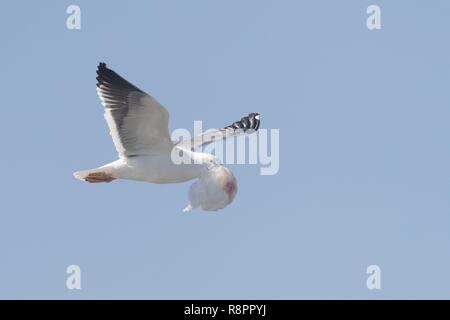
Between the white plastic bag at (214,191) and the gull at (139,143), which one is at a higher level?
the gull at (139,143)

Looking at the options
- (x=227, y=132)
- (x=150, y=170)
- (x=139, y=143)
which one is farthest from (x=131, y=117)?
(x=227, y=132)

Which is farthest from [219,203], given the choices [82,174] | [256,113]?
[256,113]

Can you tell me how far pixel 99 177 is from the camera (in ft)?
39.9

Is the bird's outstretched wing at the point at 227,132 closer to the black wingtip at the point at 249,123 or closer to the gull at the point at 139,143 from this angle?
the black wingtip at the point at 249,123

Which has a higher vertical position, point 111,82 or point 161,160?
point 111,82

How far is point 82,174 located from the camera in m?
12.2

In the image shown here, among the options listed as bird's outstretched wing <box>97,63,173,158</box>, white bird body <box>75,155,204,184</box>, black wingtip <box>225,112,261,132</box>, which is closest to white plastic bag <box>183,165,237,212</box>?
white bird body <box>75,155,204,184</box>

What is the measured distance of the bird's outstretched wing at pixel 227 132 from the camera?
42.7 feet

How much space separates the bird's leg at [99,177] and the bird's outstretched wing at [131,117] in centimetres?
30

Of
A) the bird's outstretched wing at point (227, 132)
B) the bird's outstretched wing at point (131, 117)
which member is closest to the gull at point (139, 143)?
the bird's outstretched wing at point (131, 117)

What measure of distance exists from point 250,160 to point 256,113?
3.01 meters

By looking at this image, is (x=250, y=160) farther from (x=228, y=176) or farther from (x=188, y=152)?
(x=228, y=176)

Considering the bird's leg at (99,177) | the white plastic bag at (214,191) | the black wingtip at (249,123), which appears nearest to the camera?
the white plastic bag at (214,191)

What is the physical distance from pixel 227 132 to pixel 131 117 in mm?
2202
